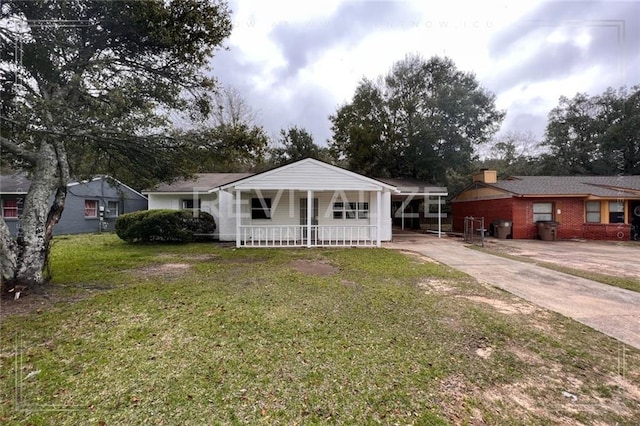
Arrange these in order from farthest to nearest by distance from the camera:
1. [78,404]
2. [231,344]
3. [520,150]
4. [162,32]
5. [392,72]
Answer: [520,150], [392,72], [162,32], [231,344], [78,404]

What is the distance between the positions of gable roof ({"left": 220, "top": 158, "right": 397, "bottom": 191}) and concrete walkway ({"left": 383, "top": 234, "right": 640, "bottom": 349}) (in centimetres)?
438

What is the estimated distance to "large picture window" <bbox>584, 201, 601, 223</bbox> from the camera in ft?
50.7

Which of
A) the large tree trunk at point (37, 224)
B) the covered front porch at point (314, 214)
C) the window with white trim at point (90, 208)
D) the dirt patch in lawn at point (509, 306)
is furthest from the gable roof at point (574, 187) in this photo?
the window with white trim at point (90, 208)

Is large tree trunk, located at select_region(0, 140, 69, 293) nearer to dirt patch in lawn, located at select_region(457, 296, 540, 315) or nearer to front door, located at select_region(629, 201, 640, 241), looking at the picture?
dirt patch in lawn, located at select_region(457, 296, 540, 315)

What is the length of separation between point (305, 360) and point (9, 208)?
67.2 ft

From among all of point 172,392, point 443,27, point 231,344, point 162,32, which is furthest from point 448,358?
point 162,32

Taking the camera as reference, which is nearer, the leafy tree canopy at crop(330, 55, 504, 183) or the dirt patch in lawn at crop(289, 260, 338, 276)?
the dirt patch in lawn at crop(289, 260, 338, 276)

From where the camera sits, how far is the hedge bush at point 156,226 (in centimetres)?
1253

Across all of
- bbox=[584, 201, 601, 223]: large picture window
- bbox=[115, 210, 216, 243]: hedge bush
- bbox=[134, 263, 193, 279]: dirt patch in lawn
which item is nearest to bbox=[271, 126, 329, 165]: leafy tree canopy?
bbox=[115, 210, 216, 243]: hedge bush

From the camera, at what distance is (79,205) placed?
17.2m

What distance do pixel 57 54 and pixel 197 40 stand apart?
2.70 metres

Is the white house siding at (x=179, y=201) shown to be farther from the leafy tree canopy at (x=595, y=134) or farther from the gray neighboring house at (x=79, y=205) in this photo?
the leafy tree canopy at (x=595, y=134)

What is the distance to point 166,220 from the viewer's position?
41.5ft

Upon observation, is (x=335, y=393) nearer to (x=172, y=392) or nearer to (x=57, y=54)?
(x=172, y=392)
